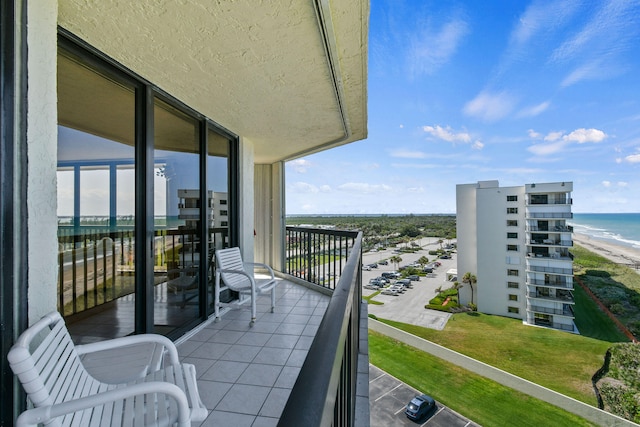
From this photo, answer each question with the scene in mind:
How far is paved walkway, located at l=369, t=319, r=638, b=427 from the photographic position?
27.5 ft

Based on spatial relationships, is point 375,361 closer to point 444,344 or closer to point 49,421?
point 444,344

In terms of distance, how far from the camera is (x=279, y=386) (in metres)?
2.14

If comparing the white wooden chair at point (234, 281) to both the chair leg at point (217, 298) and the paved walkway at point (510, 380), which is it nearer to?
the chair leg at point (217, 298)

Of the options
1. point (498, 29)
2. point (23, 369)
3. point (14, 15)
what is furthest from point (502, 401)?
point (498, 29)

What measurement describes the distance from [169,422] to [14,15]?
73.6 inches

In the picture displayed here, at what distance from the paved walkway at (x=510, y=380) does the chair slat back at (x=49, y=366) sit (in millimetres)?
12118

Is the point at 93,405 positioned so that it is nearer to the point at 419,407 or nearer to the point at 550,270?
the point at 419,407

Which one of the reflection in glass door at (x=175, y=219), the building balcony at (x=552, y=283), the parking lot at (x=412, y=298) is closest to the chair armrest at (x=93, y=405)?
the reflection in glass door at (x=175, y=219)

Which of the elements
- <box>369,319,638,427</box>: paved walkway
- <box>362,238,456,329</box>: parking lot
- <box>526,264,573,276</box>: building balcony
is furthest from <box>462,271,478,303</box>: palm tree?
<box>369,319,638,427</box>: paved walkway

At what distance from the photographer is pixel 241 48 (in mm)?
1940

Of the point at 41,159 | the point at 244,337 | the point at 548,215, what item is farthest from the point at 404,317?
the point at 41,159

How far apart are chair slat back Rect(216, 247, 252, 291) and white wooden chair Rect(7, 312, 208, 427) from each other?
1902 millimetres

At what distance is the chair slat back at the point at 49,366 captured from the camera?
964 millimetres

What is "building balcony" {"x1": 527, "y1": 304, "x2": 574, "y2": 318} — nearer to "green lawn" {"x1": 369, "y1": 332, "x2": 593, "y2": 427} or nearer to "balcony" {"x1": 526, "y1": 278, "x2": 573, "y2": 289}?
"balcony" {"x1": 526, "y1": 278, "x2": 573, "y2": 289}
